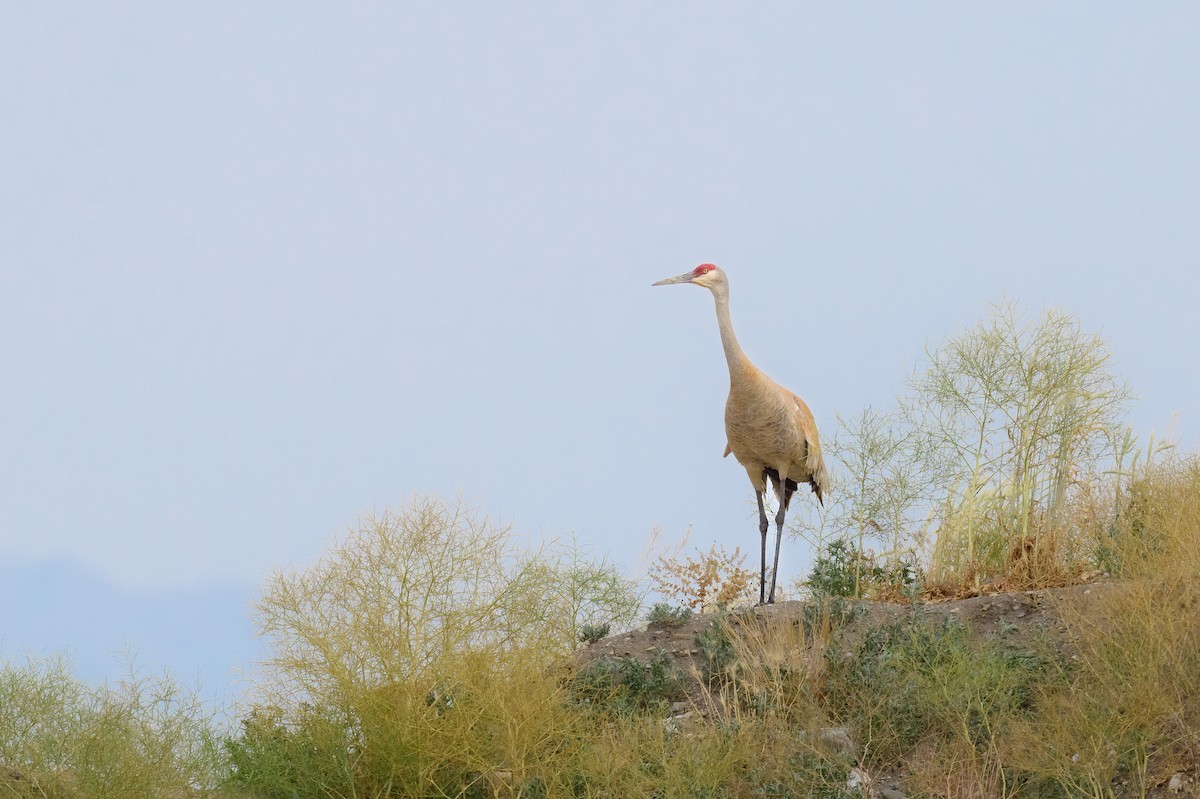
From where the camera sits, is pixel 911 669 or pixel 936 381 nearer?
pixel 911 669

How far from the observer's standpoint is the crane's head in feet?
29.1

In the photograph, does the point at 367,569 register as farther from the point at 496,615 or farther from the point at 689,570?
the point at 689,570

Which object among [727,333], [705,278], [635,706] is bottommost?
[635,706]

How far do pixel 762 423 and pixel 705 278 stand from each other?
114 centimetres

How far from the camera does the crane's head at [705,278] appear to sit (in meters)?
8.88

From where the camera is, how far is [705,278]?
888cm

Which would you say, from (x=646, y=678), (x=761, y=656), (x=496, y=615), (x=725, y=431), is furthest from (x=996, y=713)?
(x=725, y=431)

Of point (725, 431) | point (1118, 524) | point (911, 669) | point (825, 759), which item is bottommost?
point (825, 759)

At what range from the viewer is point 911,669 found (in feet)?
23.2

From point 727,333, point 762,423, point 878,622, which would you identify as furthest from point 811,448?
point 878,622

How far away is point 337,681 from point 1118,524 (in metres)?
5.68

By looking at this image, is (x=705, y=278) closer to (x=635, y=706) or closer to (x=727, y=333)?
(x=727, y=333)

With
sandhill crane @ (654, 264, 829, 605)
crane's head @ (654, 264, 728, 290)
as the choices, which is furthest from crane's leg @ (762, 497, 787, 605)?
crane's head @ (654, 264, 728, 290)

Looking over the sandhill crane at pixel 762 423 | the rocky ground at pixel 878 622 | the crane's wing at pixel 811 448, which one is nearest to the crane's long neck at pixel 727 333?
the sandhill crane at pixel 762 423
